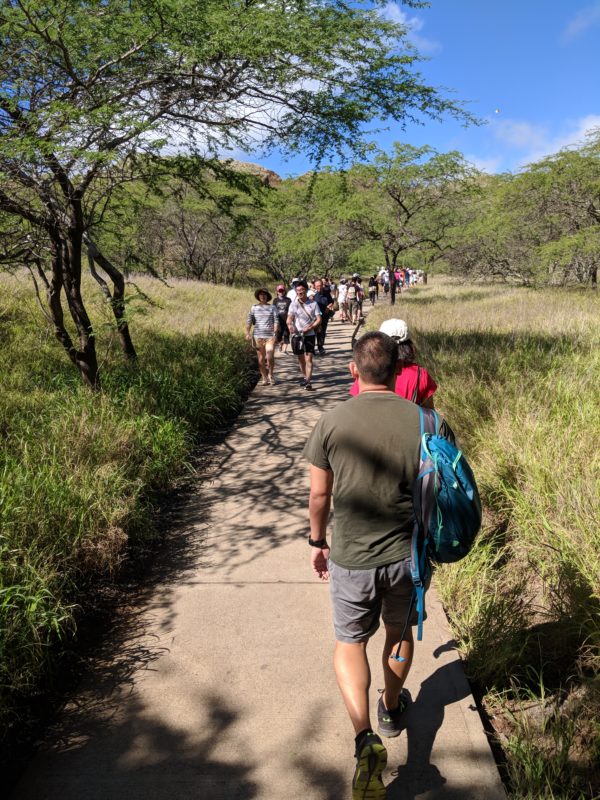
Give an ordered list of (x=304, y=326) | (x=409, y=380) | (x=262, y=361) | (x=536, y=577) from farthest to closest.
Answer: (x=262, y=361) < (x=304, y=326) < (x=409, y=380) < (x=536, y=577)

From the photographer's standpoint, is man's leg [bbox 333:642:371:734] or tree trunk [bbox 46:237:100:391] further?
tree trunk [bbox 46:237:100:391]

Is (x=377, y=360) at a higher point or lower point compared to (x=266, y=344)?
higher

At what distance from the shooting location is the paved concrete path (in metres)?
2.23

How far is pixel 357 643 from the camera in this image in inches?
86.4

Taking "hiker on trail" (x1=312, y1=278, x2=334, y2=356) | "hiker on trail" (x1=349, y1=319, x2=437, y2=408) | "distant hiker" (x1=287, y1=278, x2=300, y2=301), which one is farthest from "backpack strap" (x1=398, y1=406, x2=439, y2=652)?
"hiker on trail" (x1=312, y1=278, x2=334, y2=356)

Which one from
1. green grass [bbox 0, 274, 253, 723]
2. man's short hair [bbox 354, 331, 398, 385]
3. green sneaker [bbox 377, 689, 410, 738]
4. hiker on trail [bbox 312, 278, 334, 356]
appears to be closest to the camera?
man's short hair [bbox 354, 331, 398, 385]

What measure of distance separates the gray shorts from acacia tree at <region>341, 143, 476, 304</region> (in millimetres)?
18233

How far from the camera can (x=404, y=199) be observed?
20.4 meters

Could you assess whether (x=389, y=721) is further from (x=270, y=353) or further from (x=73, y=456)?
(x=270, y=353)

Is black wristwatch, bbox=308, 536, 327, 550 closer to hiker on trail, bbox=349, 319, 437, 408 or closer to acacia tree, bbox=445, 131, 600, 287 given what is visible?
hiker on trail, bbox=349, 319, 437, 408

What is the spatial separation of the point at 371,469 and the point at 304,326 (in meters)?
6.97

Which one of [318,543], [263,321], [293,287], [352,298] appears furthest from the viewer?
[352,298]

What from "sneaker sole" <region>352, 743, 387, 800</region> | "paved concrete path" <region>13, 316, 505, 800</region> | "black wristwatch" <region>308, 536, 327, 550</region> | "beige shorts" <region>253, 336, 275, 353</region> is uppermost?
"beige shorts" <region>253, 336, 275, 353</region>

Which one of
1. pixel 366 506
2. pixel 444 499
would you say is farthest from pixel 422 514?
pixel 366 506
